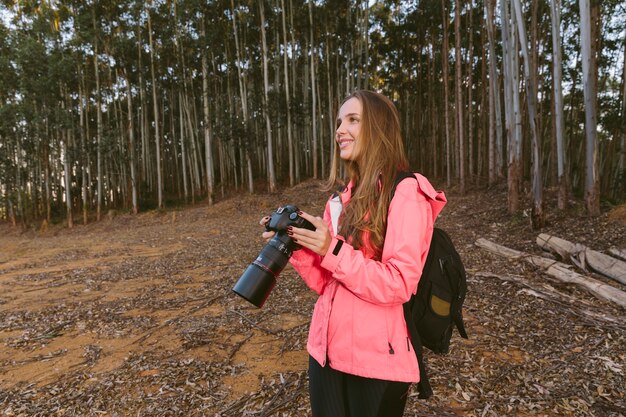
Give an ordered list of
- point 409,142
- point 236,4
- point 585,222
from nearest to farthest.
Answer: point 585,222
point 236,4
point 409,142

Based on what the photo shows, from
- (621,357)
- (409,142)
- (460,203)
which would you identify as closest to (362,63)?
(409,142)

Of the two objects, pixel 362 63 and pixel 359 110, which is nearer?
pixel 359 110

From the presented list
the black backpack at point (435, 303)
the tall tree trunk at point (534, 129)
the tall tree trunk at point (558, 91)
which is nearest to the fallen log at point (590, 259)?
the tall tree trunk at point (534, 129)

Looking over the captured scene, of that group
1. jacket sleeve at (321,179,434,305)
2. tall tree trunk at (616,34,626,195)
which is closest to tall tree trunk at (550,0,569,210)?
tall tree trunk at (616,34,626,195)

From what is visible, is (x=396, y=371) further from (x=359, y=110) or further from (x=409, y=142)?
(x=409, y=142)

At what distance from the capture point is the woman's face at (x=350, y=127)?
140 centimetres

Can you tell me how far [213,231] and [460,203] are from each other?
8545 millimetres

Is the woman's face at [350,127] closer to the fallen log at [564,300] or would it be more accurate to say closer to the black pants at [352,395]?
the black pants at [352,395]

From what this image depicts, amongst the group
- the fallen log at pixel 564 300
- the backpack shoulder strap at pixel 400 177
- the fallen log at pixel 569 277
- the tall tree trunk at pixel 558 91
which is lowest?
the fallen log at pixel 564 300

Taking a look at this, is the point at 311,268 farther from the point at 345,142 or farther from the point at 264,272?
the point at 345,142

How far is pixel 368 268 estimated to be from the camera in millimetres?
1184

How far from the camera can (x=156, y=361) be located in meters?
3.27

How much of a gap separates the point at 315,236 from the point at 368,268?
214 mm

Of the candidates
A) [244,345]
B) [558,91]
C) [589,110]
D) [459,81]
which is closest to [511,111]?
[558,91]
